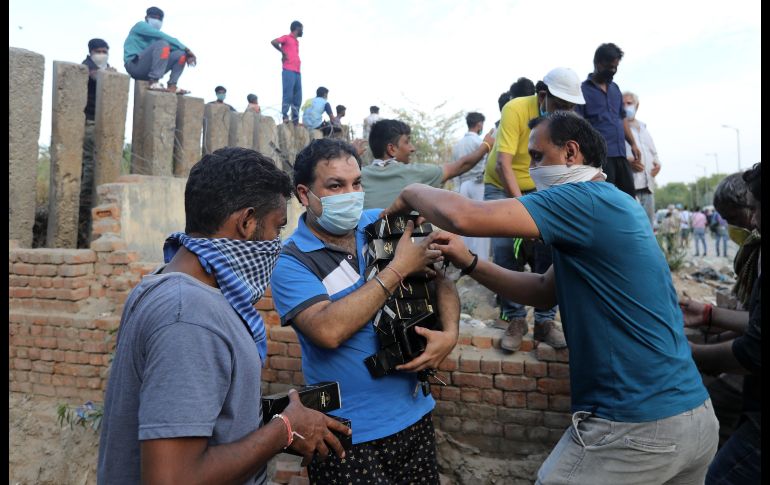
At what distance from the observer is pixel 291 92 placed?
9.20 m

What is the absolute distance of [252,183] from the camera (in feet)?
4.83

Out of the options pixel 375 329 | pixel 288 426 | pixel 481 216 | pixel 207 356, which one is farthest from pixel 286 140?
pixel 207 356

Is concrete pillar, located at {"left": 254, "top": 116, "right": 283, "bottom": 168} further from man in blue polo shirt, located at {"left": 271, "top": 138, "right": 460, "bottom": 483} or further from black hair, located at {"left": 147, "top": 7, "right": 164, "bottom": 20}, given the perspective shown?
man in blue polo shirt, located at {"left": 271, "top": 138, "right": 460, "bottom": 483}

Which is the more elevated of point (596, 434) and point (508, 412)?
point (596, 434)

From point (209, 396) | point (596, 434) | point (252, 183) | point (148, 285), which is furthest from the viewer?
point (596, 434)

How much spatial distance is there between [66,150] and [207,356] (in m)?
5.20

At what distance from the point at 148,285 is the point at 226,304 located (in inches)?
7.7

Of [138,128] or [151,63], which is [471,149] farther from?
[151,63]

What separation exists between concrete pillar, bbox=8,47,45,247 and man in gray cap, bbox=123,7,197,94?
1.32m

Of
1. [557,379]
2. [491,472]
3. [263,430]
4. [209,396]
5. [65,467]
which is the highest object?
[209,396]

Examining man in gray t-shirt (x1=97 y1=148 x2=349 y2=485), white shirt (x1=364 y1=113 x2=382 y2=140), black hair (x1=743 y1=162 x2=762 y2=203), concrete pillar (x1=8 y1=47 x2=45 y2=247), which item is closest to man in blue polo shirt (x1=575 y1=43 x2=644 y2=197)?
black hair (x1=743 y1=162 x2=762 y2=203)

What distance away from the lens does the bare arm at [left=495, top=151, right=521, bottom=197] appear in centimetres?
351

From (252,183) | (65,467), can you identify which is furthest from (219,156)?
(65,467)

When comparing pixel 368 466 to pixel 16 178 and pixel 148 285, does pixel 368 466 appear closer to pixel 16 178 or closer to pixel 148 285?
pixel 148 285
